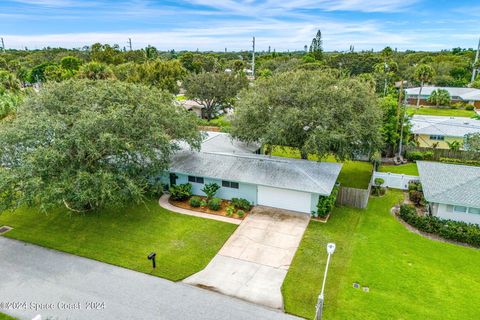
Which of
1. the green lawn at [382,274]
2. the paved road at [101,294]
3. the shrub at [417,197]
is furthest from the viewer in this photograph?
the shrub at [417,197]

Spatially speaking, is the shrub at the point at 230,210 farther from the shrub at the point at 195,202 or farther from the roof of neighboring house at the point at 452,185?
the roof of neighboring house at the point at 452,185

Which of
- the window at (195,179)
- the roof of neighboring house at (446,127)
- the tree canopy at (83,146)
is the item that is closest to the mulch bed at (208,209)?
the window at (195,179)

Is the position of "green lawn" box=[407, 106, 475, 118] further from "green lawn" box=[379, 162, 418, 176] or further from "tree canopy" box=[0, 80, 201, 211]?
"tree canopy" box=[0, 80, 201, 211]

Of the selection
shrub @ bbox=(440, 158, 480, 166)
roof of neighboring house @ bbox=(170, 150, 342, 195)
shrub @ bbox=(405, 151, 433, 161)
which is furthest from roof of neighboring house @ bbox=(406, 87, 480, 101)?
roof of neighboring house @ bbox=(170, 150, 342, 195)

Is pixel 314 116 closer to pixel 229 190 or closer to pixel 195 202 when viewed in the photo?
pixel 229 190

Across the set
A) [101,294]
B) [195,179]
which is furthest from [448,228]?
[101,294]
